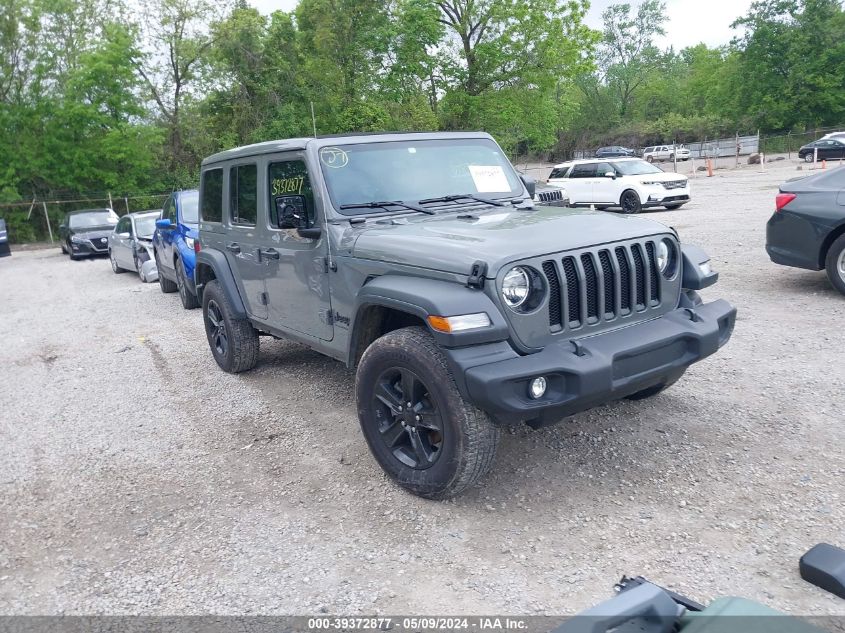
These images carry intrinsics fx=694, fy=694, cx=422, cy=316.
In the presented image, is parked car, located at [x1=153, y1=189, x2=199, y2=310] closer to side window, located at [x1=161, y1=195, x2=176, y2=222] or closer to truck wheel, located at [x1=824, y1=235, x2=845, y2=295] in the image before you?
side window, located at [x1=161, y1=195, x2=176, y2=222]

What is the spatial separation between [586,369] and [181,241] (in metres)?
8.34

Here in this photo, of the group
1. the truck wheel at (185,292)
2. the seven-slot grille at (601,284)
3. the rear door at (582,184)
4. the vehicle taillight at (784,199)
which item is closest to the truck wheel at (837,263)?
the vehicle taillight at (784,199)

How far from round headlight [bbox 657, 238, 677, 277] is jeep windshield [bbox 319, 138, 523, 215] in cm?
134

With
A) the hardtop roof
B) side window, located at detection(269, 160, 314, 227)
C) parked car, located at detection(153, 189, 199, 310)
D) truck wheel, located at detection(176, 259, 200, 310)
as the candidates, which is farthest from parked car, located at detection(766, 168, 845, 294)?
truck wheel, located at detection(176, 259, 200, 310)

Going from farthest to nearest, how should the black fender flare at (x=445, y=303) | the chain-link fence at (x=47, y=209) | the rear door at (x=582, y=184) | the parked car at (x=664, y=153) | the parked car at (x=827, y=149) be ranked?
the parked car at (x=664, y=153)
the parked car at (x=827, y=149)
the chain-link fence at (x=47, y=209)
the rear door at (x=582, y=184)
the black fender flare at (x=445, y=303)

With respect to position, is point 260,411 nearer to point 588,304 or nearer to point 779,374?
point 588,304

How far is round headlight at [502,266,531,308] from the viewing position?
3.44 m

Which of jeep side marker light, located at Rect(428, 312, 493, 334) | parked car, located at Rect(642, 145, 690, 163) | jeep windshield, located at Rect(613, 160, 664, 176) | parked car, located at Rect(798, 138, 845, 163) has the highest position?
parked car, located at Rect(642, 145, 690, 163)

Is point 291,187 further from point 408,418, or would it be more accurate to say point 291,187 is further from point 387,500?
point 387,500

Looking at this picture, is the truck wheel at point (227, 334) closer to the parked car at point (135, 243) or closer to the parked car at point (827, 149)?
the parked car at point (135, 243)

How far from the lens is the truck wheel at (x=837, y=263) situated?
23.6ft

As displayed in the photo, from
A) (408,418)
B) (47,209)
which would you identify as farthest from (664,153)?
(408,418)

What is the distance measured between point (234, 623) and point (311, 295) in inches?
92.1

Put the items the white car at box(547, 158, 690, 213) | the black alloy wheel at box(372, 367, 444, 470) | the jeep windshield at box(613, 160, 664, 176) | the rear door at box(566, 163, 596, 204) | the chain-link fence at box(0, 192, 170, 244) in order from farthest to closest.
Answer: the chain-link fence at box(0, 192, 170, 244)
the rear door at box(566, 163, 596, 204)
the jeep windshield at box(613, 160, 664, 176)
the white car at box(547, 158, 690, 213)
the black alloy wheel at box(372, 367, 444, 470)
